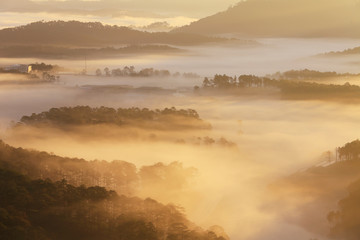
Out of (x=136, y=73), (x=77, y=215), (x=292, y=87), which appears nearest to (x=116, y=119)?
(x=77, y=215)

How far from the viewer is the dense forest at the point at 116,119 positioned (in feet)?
238

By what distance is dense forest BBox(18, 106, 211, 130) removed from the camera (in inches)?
2857

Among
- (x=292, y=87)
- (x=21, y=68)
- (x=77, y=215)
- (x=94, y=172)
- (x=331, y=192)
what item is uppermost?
(x=21, y=68)

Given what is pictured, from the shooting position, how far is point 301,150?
6888cm

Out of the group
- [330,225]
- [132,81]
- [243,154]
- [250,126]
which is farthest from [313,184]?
[132,81]

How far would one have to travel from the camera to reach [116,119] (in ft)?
246

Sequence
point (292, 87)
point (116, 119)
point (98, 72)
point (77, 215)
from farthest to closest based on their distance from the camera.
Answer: point (98, 72) < point (292, 87) < point (116, 119) < point (77, 215)

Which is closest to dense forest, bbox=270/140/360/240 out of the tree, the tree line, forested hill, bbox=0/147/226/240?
forested hill, bbox=0/147/226/240

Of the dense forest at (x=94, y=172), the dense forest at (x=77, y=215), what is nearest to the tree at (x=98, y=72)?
the dense forest at (x=94, y=172)

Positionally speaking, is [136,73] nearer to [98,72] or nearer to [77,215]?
[98,72]

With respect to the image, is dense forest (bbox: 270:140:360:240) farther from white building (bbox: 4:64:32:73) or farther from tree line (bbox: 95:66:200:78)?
white building (bbox: 4:64:32:73)

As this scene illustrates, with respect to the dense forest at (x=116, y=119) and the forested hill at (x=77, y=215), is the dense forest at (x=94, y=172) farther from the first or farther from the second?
the dense forest at (x=116, y=119)

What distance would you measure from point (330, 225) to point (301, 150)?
1142 inches

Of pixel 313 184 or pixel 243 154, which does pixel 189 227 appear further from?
pixel 243 154
